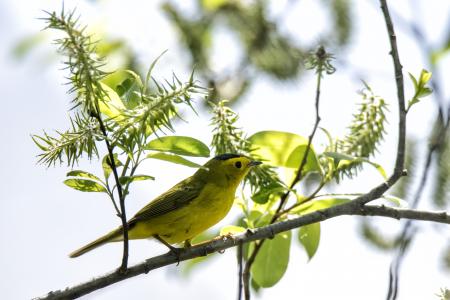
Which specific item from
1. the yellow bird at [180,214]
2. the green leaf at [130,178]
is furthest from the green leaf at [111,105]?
the yellow bird at [180,214]

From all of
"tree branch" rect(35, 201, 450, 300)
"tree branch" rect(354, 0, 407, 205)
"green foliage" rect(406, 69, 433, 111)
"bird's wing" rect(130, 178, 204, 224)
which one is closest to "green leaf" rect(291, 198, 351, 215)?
"tree branch" rect(35, 201, 450, 300)

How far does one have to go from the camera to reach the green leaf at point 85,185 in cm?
225

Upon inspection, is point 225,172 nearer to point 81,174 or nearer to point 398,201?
point 398,201

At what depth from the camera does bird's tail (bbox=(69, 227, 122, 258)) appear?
343cm

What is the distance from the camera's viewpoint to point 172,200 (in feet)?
11.7

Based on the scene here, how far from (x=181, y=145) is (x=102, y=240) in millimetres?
1229

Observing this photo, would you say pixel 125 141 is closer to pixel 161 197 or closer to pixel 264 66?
pixel 161 197

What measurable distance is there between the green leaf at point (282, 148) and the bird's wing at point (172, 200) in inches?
32.9

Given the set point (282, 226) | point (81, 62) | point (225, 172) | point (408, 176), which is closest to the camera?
point (81, 62)

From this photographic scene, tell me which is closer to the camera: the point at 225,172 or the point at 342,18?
the point at 225,172

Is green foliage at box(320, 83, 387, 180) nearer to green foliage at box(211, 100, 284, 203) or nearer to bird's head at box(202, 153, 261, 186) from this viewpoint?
green foliage at box(211, 100, 284, 203)

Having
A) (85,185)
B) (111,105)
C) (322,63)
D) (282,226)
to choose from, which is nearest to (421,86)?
(322,63)

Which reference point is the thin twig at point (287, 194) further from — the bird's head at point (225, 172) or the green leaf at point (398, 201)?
the bird's head at point (225, 172)

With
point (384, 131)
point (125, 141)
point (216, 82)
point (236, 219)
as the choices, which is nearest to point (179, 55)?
point (216, 82)
